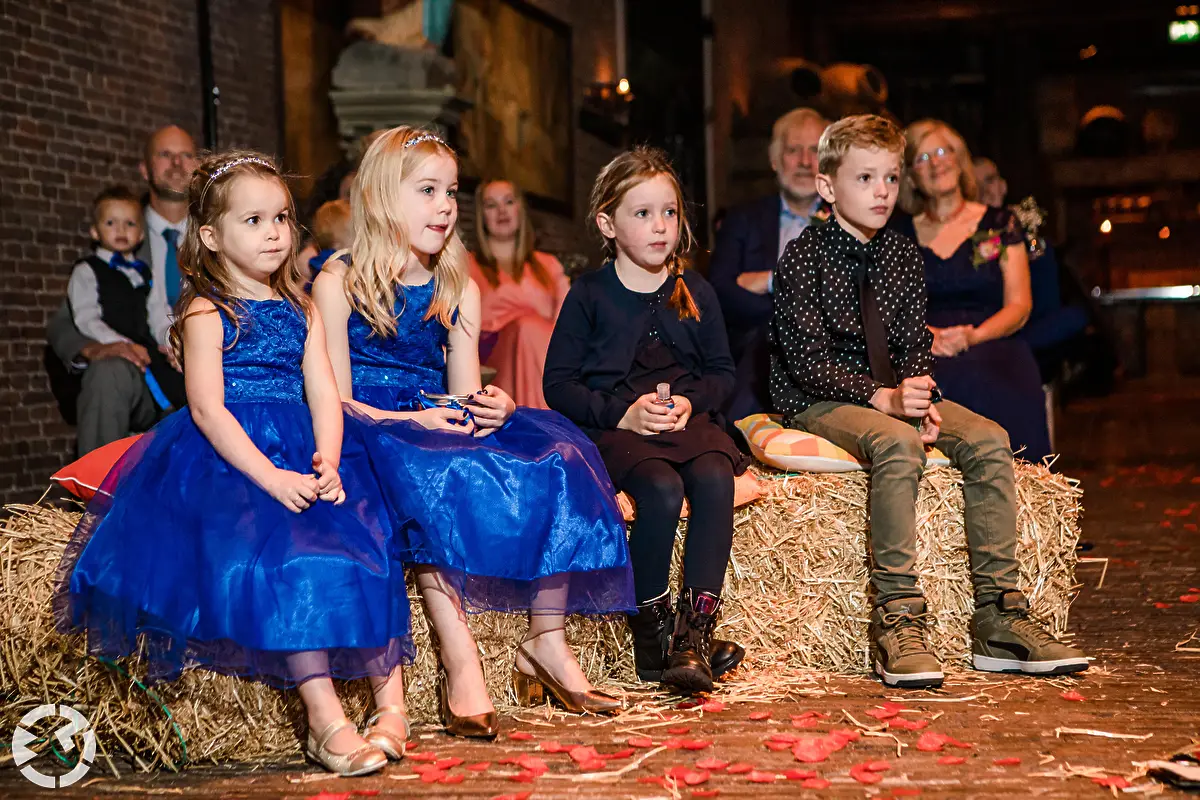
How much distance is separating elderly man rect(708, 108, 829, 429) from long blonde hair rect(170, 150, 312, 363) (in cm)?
191

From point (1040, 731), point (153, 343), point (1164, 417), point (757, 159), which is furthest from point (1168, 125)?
point (1040, 731)

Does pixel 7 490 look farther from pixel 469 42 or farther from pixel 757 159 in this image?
pixel 757 159

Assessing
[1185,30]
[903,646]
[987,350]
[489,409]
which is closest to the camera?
[489,409]

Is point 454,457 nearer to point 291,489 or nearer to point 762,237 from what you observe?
point 291,489

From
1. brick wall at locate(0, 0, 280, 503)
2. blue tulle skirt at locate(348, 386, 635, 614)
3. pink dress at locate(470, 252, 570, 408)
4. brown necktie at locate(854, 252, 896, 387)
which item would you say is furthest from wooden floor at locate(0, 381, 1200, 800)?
brick wall at locate(0, 0, 280, 503)

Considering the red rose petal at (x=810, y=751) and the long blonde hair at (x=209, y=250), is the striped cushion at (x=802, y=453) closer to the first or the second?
the red rose petal at (x=810, y=751)

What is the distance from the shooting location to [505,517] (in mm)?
2590

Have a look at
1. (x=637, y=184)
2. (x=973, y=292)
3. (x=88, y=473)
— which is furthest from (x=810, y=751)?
(x=973, y=292)

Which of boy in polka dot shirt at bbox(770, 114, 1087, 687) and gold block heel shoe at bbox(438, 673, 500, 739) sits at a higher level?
boy in polka dot shirt at bbox(770, 114, 1087, 687)

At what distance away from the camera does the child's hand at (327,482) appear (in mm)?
2477

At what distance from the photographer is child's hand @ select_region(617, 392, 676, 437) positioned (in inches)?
119

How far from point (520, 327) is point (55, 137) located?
7.93 feet

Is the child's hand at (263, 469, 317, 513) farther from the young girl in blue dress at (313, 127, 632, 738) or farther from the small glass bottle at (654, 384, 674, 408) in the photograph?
the small glass bottle at (654, 384, 674, 408)

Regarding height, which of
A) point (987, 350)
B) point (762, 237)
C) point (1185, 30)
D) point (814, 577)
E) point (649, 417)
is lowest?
point (814, 577)
